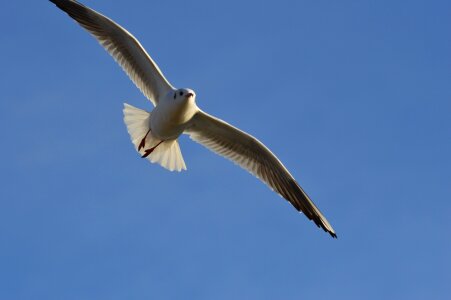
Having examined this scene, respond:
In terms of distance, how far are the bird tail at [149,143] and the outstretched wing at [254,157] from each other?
36cm

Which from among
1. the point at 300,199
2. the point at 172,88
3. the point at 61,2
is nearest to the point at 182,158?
the point at 172,88

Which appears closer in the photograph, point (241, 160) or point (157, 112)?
point (157, 112)

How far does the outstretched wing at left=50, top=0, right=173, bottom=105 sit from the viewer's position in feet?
32.3

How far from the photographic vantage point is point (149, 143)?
1001 centimetres

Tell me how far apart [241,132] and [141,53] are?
178cm

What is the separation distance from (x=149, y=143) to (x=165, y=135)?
422 millimetres

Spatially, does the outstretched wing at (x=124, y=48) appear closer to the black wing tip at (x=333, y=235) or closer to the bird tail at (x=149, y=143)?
the bird tail at (x=149, y=143)

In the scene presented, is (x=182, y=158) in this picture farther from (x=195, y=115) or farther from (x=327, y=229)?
(x=327, y=229)

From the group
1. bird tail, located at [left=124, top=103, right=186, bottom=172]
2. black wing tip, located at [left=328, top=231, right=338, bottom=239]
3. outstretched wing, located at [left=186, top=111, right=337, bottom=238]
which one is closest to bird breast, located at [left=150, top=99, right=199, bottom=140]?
bird tail, located at [left=124, top=103, right=186, bottom=172]

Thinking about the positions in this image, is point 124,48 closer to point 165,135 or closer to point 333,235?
point 165,135

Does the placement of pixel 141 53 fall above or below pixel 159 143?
above

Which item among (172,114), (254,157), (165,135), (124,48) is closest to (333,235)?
(254,157)

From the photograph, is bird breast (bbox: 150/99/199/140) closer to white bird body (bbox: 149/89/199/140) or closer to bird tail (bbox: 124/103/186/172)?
white bird body (bbox: 149/89/199/140)

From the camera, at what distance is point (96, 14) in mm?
9891
